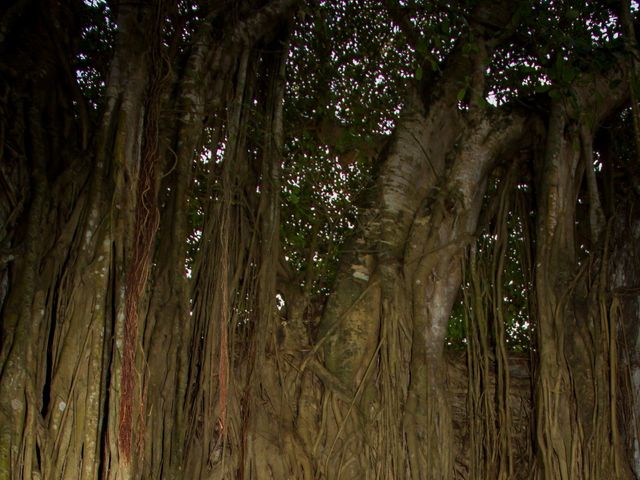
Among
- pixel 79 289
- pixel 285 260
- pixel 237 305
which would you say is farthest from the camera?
pixel 285 260

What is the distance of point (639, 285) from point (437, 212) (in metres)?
1.05

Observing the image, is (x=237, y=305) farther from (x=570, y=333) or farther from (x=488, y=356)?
(x=570, y=333)

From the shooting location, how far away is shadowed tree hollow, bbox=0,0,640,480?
237 centimetres

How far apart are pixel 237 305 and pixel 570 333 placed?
1.66m

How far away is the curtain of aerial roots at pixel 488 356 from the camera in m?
3.29

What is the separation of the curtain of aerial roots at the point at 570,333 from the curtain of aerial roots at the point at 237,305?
132 centimetres

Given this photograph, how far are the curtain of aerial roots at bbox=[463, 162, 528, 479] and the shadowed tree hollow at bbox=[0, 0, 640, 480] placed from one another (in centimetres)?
A: 1

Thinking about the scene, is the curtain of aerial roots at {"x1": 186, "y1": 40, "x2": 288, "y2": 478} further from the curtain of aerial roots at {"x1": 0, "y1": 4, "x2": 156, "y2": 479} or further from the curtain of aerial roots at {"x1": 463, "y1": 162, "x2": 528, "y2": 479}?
the curtain of aerial roots at {"x1": 463, "y1": 162, "x2": 528, "y2": 479}

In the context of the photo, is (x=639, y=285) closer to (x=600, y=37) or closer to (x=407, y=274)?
(x=407, y=274)

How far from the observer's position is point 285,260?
344 cm

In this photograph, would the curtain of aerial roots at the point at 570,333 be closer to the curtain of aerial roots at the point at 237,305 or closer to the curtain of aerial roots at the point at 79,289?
the curtain of aerial roots at the point at 237,305

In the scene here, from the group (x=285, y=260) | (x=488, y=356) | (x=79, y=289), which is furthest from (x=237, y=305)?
(x=488, y=356)

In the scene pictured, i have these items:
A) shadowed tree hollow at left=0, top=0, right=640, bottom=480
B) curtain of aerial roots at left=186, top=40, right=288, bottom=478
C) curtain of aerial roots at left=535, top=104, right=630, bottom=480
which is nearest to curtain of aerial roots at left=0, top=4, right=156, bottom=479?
shadowed tree hollow at left=0, top=0, right=640, bottom=480

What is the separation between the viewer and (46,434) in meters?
2.14
